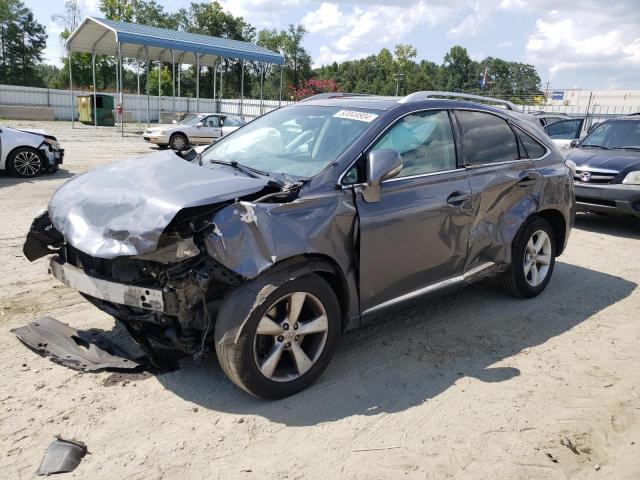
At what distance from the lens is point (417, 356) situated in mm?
3982

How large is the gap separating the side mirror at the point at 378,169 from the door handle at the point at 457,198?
734 millimetres

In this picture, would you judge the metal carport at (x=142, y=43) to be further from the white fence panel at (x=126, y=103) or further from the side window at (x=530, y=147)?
the side window at (x=530, y=147)

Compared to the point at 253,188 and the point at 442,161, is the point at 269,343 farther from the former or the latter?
the point at 442,161

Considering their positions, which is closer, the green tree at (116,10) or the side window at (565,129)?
the side window at (565,129)

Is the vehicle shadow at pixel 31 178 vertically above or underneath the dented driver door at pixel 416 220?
underneath

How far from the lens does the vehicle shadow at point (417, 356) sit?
3311 mm

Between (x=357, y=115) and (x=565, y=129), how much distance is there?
12094 mm

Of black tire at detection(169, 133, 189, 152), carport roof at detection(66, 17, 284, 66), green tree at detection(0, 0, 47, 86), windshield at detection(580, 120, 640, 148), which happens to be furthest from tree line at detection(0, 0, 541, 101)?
windshield at detection(580, 120, 640, 148)

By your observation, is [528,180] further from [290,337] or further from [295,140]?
[290,337]

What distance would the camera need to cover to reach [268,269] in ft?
10.2

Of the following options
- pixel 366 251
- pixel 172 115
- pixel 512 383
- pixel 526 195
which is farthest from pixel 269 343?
pixel 172 115

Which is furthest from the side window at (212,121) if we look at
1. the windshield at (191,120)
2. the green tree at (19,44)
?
the green tree at (19,44)

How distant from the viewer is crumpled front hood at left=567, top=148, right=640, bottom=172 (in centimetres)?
841

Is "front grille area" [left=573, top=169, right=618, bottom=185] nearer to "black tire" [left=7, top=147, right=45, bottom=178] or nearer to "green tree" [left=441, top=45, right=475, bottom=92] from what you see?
"black tire" [left=7, top=147, right=45, bottom=178]
